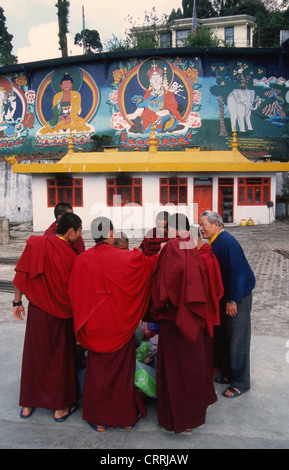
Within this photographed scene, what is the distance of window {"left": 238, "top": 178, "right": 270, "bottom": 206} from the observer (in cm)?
1850

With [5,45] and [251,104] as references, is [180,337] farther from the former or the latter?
[5,45]

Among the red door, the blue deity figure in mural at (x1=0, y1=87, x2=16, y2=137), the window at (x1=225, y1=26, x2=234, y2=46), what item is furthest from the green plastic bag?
the window at (x1=225, y1=26, x2=234, y2=46)

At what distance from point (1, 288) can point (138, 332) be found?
16.5 ft

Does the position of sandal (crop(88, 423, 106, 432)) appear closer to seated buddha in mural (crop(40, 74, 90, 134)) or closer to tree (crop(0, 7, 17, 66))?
seated buddha in mural (crop(40, 74, 90, 134))

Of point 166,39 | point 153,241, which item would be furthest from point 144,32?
point 153,241

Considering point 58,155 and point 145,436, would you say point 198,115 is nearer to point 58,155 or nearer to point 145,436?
point 58,155

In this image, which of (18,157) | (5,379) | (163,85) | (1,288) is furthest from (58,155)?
(5,379)

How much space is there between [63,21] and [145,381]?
33444 millimetres

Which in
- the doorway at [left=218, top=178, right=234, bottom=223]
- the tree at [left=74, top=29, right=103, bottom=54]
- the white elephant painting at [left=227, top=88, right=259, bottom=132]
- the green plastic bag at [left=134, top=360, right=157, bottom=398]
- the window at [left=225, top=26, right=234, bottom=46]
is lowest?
the green plastic bag at [left=134, top=360, right=157, bottom=398]

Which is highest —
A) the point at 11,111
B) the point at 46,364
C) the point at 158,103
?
the point at 11,111

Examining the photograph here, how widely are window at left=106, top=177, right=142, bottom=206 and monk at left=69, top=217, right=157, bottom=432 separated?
15232 mm

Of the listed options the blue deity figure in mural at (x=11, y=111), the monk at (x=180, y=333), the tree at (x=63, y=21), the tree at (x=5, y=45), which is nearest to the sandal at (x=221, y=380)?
the monk at (x=180, y=333)

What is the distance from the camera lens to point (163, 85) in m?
23.4

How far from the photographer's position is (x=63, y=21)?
30.2 meters
